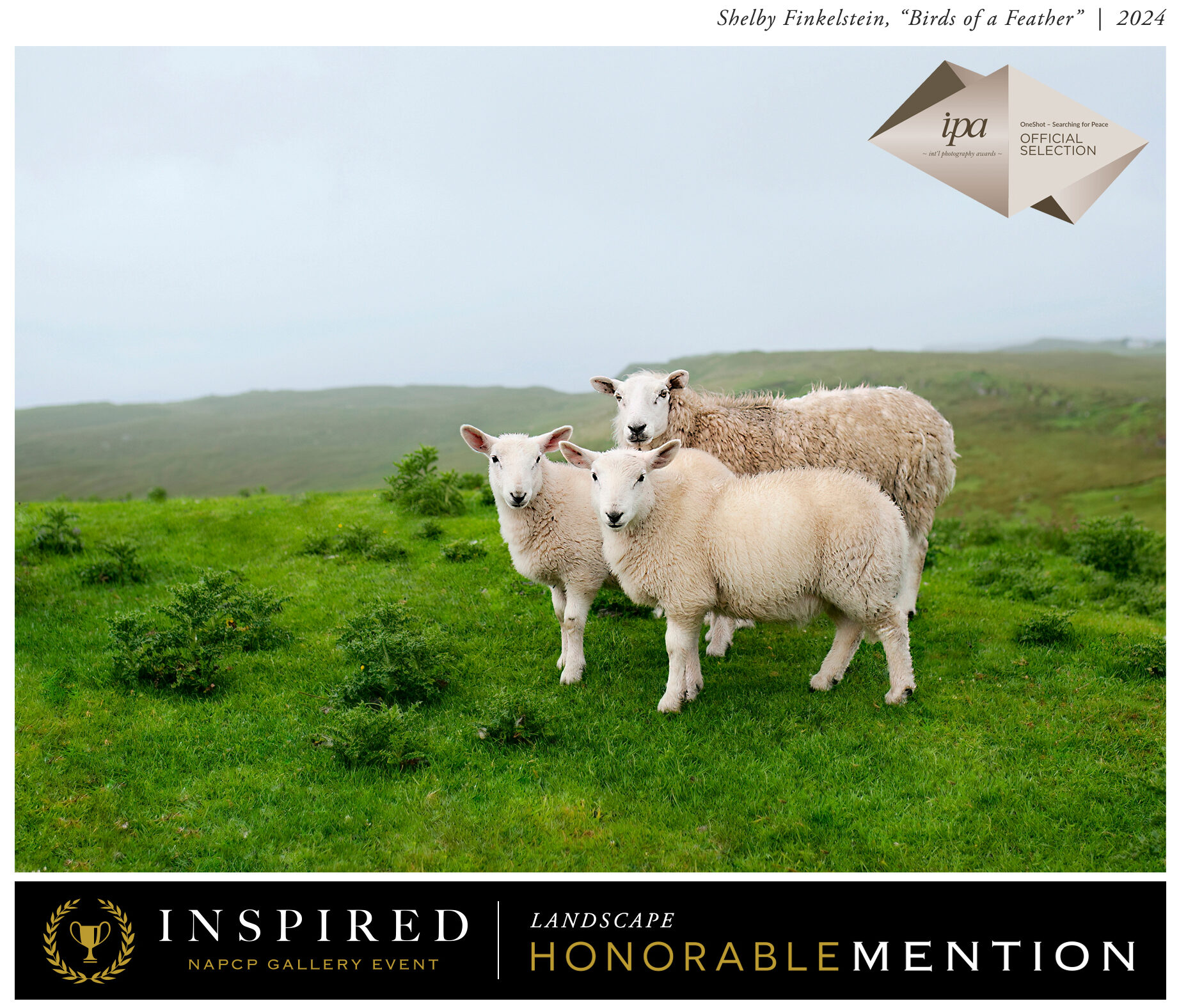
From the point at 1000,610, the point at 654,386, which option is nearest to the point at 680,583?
the point at 654,386

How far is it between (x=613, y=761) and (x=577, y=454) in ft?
9.64

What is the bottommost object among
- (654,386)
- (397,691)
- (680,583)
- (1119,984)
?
(1119,984)

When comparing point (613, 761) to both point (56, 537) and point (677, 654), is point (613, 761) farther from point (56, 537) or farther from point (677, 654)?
point (56, 537)

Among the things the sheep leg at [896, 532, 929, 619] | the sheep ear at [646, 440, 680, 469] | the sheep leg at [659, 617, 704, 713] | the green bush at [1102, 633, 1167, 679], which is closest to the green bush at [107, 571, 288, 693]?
the sheep leg at [659, 617, 704, 713]

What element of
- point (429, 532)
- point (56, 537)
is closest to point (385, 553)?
point (429, 532)

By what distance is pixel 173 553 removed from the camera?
13266mm

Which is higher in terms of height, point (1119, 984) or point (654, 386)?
point (654, 386)

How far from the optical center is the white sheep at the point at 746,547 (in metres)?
7.25

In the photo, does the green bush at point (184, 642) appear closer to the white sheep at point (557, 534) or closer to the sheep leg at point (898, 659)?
the white sheep at point (557, 534)

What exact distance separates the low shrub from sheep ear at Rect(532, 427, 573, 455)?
6081 millimetres

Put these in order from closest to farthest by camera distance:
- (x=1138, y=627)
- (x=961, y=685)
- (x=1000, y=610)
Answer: (x=961, y=685) < (x=1138, y=627) < (x=1000, y=610)

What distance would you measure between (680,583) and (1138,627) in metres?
7.29

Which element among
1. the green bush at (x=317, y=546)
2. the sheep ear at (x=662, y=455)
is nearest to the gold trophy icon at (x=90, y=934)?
the sheep ear at (x=662, y=455)
